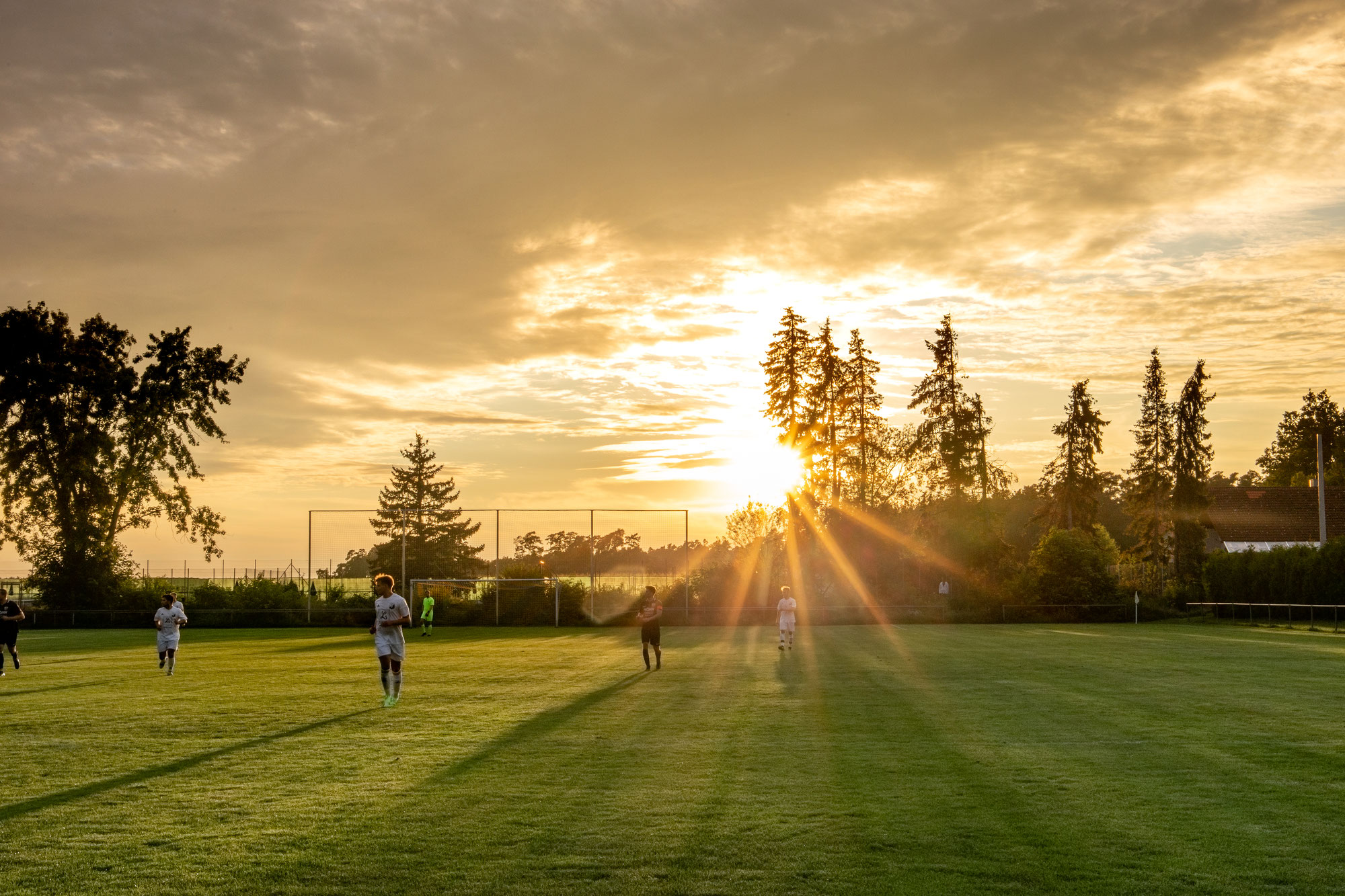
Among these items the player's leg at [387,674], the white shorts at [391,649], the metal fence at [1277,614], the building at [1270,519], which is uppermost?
the building at [1270,519]

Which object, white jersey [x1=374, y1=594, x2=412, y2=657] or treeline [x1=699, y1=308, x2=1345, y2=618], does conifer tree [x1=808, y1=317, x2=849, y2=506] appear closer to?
treeline [x1=699, y1=308, x2=1345, y2=618]

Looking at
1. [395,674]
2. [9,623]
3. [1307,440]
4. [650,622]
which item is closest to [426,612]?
[9,623]

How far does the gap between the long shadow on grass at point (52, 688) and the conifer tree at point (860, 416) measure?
48.6 metres

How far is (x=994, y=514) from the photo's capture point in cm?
6700

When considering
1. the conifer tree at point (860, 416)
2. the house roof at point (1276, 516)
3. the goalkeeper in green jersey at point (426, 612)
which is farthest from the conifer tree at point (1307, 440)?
the goalkeeper in green jersey at point (426, 612)

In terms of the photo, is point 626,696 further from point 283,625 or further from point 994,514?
point 994,514

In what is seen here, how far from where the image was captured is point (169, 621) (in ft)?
73.3

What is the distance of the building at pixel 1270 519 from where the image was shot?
7312 cm

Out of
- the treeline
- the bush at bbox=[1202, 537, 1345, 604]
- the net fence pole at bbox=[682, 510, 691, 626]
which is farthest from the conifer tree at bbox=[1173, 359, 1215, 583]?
the net fence pole at bbox=[682, 510, 691, 626]

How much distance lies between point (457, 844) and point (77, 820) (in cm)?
311

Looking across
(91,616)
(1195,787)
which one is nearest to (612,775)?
(1195,787)

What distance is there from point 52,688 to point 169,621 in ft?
10.1

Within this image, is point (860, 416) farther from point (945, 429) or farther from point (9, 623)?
point (9, 623)

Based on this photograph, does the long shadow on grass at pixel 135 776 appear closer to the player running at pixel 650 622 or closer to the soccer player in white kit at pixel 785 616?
the player running at pixel 650 622
